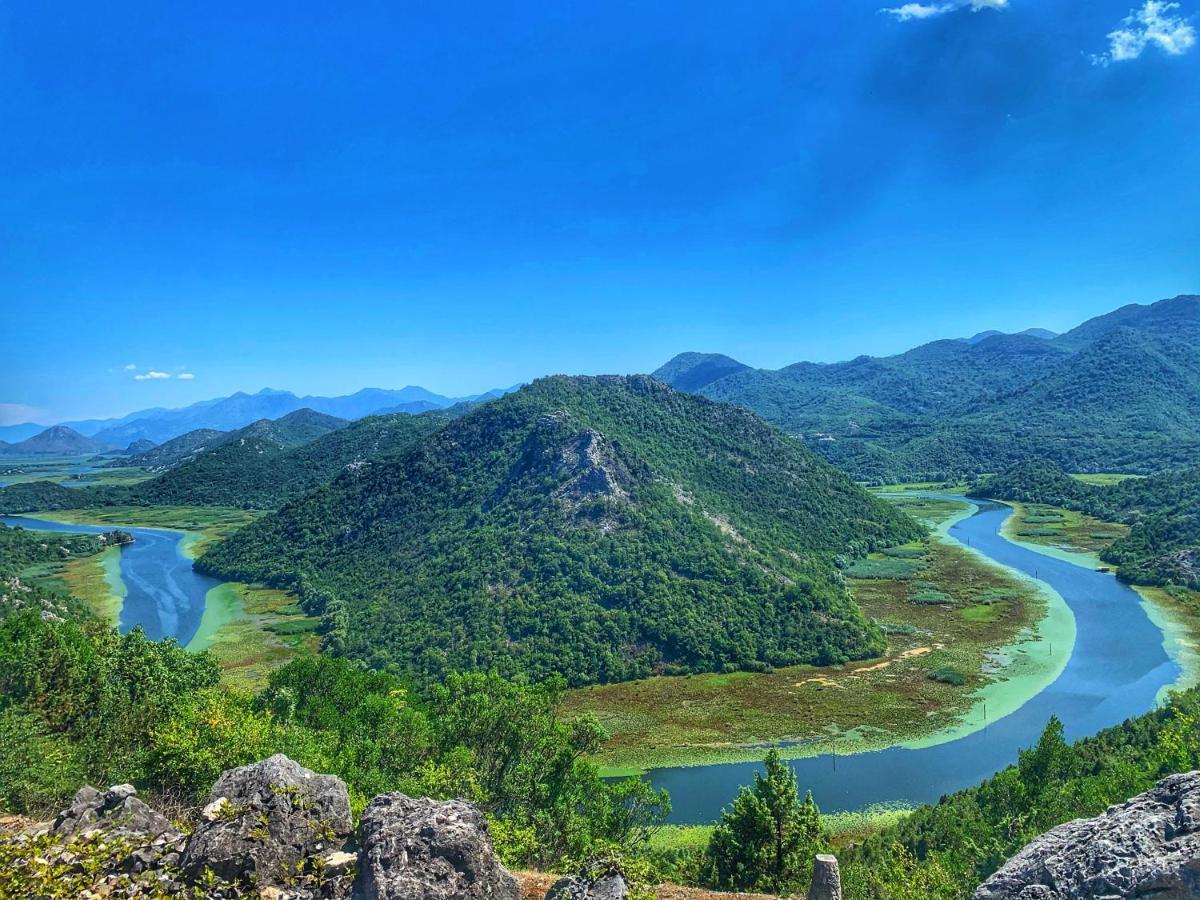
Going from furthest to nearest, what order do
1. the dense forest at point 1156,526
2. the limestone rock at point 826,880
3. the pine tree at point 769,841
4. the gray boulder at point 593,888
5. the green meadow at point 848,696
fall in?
the dense forest at point 1156,526 < the green meadow at point 848,696 < the pine tree at point 769,841 < the limestone rock at point 826,880 < the gray boulder at point 593,888

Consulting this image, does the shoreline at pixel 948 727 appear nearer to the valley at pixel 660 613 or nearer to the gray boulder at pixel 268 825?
the valley at pixel 660 613

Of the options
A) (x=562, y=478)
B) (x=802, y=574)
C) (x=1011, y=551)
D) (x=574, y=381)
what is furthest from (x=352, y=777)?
(x=1011, y=551)

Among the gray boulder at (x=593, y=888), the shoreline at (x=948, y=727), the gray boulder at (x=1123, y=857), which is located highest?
the gray boulder at (x=1123, y=857)

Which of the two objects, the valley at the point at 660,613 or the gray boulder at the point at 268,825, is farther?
the valley at the point at 660,613

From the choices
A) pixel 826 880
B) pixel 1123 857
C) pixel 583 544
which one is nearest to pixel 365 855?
pixel 826 880

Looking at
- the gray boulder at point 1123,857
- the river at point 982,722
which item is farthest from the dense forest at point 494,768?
the gray boulder at point 1123,857

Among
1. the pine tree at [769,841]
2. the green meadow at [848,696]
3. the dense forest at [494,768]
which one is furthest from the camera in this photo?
the green meadow at [848,696]
